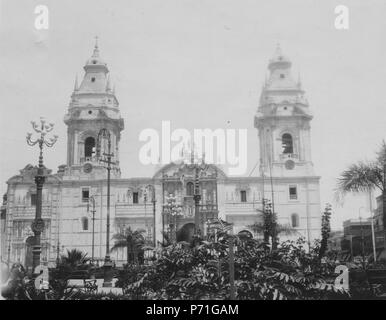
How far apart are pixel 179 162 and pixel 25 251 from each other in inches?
493

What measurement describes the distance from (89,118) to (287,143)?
1441cm

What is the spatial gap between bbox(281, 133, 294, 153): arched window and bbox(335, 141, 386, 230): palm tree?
23970 mm

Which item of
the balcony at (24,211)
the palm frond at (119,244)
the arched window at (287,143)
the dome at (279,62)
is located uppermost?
the dome at (279,62)

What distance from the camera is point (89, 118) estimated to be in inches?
1610

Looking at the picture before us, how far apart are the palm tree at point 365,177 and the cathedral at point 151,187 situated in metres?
23.1

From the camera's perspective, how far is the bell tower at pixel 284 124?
40.4 meters

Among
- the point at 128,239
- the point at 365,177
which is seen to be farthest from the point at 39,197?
the point at 128,239

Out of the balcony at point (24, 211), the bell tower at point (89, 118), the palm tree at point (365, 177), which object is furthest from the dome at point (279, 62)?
the palm tree at point (365, 177)

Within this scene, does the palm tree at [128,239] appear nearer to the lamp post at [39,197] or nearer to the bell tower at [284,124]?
the bell tower at [284,124]

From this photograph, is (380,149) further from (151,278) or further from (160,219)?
(160,219)

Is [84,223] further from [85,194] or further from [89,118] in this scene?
[89,118]

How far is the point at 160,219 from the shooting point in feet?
133

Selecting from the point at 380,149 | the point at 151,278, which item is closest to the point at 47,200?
the point at 380,149

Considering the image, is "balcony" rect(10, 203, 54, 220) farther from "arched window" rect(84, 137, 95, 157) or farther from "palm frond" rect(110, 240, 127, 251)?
"palm frond" rect(110, 240, 127, 251)
